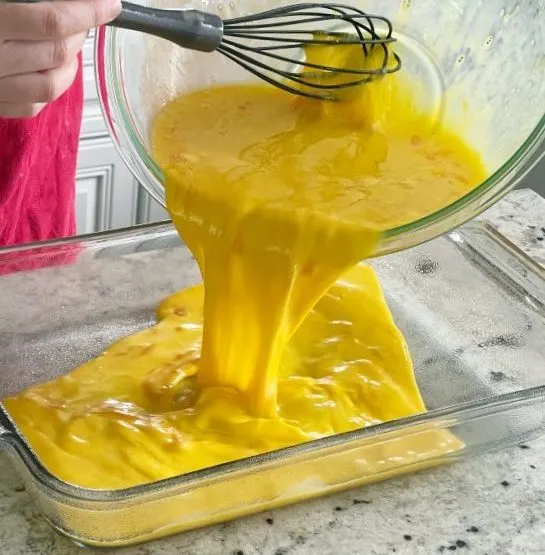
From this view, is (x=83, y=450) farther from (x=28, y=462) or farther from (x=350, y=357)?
(x=350, y=357)

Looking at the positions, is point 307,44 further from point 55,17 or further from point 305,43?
point 55,17

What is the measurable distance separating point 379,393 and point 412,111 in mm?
246

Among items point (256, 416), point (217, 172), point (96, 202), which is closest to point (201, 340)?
point (256, 416)

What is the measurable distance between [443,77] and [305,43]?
111 millimetres

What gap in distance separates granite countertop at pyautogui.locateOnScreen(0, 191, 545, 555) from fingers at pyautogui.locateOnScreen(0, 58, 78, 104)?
0.26 m

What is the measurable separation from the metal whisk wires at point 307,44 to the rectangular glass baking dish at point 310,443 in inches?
10.2

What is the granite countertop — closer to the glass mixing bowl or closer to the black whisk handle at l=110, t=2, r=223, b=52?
the glass mixing bowl

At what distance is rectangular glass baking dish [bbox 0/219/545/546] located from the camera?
71cm

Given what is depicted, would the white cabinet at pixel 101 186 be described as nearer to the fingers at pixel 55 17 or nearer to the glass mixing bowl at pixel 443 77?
the glass mixing bowl at pixel 443 77

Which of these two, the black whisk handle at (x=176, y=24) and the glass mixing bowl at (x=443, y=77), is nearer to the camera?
the black whisk handle at (x=176, y=24)

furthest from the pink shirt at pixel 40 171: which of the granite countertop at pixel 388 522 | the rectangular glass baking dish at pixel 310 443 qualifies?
the granite countertop at pixel 388 522

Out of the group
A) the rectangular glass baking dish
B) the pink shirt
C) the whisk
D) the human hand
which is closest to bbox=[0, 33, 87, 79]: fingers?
the human hand

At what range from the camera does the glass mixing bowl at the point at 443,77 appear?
0.79 m

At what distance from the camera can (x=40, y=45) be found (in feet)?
2.39
